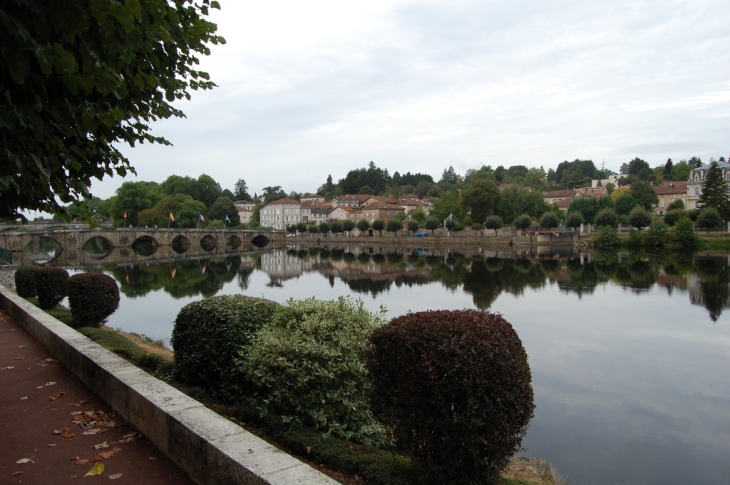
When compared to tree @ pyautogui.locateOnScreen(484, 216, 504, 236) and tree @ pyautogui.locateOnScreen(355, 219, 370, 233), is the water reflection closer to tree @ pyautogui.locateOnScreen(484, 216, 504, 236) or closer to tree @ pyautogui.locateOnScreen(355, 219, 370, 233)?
tree @ pyautogui.locateOnScreen(484, 216, 504, 236)

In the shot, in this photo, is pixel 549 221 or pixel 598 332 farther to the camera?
pixel 549 221

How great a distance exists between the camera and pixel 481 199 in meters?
76.7

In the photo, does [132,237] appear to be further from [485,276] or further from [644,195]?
[644,195]

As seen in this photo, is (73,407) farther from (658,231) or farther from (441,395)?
(658,231)

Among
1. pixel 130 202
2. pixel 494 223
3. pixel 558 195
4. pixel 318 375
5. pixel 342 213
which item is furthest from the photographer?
pixel 342 213

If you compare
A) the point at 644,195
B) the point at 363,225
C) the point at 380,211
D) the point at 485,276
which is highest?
the point at 644,195

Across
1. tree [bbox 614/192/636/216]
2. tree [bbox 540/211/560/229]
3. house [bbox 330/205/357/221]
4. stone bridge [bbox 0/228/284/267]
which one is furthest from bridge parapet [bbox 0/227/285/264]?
tree [bbox 614/192/636/216]

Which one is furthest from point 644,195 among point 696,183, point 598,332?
point 598,332

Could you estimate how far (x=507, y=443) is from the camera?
4.04 m

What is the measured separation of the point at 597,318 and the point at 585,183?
423ft

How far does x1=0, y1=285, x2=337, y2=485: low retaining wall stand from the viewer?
129 inches

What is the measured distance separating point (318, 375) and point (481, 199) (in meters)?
73.6

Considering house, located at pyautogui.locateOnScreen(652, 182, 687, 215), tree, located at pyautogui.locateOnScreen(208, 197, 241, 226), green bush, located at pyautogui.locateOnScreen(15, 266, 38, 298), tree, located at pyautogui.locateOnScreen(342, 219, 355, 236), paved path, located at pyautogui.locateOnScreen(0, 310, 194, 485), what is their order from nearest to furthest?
paved path, located at pyautogui.locateOnScreen(0, 310, 194, 485) → green bush, located at pyautogui.locateOnScreen(15, 266, 38, 298) → house, located at pyautogui.locateOnScreen(652, 182, 687, 215) → tree, located at pyautogui.locateOnScreen(342, 219, 355, 236) → tree, located at pyautogui.locateOnScreen(208, 197, 241, 226)

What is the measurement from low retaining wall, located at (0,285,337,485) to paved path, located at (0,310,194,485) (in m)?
0.12
